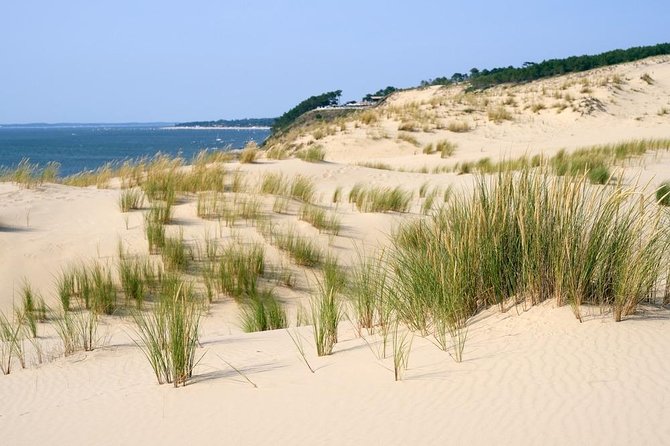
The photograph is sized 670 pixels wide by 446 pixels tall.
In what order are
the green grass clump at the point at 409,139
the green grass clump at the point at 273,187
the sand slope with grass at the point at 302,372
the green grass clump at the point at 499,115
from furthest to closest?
the green grass clump at the point at 499,115 < the green grass clump at the point at 409,139 < the green grass clump at the point at 273,187 < the sand slope with grass at the point at 302,372

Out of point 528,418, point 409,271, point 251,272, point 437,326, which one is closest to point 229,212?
point 251,272

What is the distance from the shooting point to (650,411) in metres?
2.95

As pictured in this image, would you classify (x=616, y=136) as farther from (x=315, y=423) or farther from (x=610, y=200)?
(x=315, y=423)

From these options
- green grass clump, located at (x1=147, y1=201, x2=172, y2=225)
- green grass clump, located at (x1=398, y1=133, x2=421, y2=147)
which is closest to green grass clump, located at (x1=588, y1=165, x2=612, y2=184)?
green grass clump, located at (x1=147, y1=201, x2=172, y2=225)

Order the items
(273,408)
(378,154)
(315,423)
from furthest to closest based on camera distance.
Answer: (378,154) < (273,408) < (315,423)

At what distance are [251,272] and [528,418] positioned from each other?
16.4 ft

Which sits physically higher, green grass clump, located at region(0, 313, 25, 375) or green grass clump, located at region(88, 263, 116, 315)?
green grass clump, located at region(0, 313, 25, 375)

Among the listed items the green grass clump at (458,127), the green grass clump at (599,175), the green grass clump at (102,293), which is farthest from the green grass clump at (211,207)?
the green grass clump at (458,127)

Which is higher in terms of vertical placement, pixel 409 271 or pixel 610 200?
pixel 610 200

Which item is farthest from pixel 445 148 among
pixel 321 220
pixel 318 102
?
pixel 318 102

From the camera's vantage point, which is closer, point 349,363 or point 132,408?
point 132,408

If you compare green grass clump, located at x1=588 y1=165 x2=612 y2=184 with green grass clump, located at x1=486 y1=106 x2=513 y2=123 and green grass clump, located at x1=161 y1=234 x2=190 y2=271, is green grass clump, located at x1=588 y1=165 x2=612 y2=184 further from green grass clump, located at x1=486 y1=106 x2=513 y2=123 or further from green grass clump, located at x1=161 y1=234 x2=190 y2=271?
green grass clump, located at x1=486 y1=106 x2=513 y2=123

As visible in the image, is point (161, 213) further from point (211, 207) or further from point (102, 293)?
point (102, 293)

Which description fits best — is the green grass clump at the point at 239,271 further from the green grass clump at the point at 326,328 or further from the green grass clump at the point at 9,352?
the green grass clump at the point at 326,328
